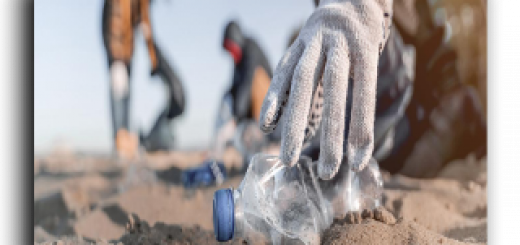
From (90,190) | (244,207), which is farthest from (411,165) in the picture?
(90,190)

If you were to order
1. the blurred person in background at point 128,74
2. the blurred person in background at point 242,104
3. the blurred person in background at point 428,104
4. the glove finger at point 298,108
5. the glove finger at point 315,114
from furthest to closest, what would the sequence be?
the blurred person in background at point 242,104, the blurred person in background at point 128,74, the blurred person in background at point 428,104, the glove finger at point 315,114, the glove finger at point 298,108

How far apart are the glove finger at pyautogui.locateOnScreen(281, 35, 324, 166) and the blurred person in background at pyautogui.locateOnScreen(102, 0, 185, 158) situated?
2.42 metres

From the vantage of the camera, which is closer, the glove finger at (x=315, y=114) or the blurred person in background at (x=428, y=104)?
the glove finger at (x=315, y=114)

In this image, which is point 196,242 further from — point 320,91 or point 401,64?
point 401,64

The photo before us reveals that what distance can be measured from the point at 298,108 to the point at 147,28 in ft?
8.85

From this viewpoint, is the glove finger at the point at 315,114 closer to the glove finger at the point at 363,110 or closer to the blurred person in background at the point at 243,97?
the glove finger at the point at 363,110

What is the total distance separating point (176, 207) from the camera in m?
1.83

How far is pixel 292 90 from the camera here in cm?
90

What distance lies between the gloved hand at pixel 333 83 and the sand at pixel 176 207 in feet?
0.71

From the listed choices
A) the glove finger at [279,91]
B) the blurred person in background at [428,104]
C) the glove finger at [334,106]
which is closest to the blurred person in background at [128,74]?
the blurred person in background at [428,104]

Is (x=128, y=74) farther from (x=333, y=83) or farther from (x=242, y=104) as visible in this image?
(x=333, y=83)

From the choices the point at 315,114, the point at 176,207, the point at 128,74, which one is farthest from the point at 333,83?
the point at 128,74

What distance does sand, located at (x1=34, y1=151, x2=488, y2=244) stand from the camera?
0.92 m

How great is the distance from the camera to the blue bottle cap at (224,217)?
918 millimetres
